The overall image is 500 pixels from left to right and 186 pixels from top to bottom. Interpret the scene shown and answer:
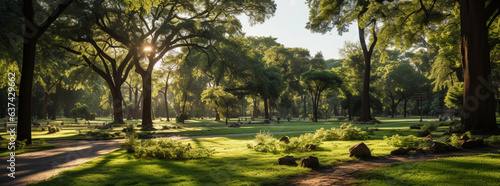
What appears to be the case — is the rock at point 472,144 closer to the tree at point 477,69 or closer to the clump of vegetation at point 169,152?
the tree at point 477,69

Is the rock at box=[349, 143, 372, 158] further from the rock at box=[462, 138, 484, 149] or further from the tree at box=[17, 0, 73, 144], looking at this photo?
the tree at box=[17, 0, 73, 144]

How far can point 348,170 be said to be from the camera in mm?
7160

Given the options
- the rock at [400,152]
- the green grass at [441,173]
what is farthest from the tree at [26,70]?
the rock at [400,152]

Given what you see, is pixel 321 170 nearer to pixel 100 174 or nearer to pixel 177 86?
pixel 100 174

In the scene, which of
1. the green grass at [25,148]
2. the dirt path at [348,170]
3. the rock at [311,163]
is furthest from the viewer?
the green grass at [25,148]

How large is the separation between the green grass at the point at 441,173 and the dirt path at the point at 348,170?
1.16 feet

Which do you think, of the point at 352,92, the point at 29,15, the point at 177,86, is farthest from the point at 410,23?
the point at 177,86

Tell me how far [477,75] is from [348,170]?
11.5m

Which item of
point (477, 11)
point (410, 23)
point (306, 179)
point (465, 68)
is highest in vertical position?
point (410, 23)

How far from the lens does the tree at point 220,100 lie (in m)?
39.3

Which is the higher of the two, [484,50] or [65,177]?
[484,50]

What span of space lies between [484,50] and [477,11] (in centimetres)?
196

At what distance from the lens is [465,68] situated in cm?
1508

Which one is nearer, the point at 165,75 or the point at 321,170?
the point at 321,170
